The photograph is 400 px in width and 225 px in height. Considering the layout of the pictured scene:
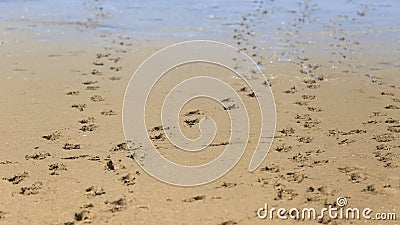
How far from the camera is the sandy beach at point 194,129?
5.03 meters

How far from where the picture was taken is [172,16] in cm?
1588

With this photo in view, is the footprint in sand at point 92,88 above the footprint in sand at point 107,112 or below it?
above

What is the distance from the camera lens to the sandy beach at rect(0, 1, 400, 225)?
5.03 m

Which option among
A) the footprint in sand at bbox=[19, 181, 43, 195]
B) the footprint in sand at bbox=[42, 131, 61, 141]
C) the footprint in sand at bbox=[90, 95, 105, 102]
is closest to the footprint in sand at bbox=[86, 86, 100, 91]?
the footprint in sand at bbox=[90, 95, 105, 102]

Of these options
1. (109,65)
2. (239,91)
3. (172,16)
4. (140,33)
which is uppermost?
(172,16)

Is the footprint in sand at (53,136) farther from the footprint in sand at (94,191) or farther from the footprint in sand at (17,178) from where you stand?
the footprint in sand at (94,191)

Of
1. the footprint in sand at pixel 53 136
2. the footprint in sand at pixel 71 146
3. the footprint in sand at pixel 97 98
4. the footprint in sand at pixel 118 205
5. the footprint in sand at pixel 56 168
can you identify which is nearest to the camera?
the footprint in sand at pixel 118 205

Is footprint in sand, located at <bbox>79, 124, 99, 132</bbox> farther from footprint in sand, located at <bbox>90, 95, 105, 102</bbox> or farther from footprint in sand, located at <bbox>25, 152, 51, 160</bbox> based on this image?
footprint in sand, located at <bbox>90, 95, 105, 102</bbox>

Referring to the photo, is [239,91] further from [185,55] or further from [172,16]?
[172,16]

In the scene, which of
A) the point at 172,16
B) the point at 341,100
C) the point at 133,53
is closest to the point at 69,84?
the point at 133,53

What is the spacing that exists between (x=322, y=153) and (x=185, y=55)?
5338mm

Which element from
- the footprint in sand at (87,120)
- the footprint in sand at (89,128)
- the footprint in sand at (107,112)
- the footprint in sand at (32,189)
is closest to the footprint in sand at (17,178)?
the footprint in sand at (32,189)

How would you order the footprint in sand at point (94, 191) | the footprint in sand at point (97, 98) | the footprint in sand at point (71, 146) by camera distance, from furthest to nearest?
the footprint in sand at point (97, 98)
the footprint in sand at point (71, 146)
the footprint in sand at point (94, 191)

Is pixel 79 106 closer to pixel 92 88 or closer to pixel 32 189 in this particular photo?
pixel 92 88
